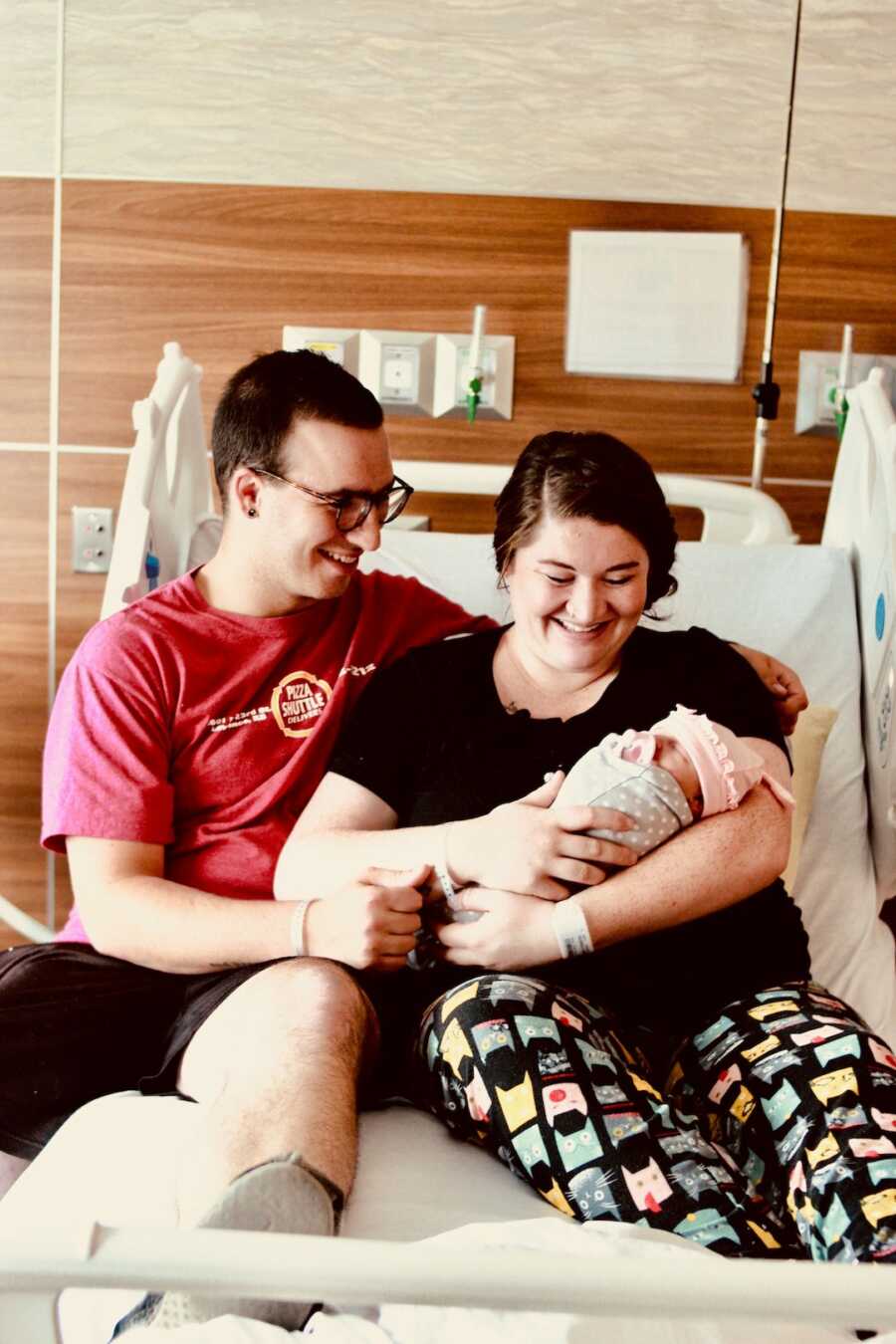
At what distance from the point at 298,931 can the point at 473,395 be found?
4.98ft

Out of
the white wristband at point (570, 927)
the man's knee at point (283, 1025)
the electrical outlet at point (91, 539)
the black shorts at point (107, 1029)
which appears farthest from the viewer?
the electrical outlet at point (91, 539)

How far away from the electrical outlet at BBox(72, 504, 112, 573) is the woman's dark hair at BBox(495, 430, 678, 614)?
1363mm

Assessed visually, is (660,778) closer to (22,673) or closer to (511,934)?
(511,934)

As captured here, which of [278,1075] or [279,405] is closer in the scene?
[278,1075]

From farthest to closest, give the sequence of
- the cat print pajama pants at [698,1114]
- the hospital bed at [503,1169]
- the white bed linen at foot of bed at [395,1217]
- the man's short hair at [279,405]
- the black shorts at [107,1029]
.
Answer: the man's short hair at [279,405], the black shorts at [107,1029], the cat print pajama pants at [698,1114], the white bed linen at foot of bed at [395,1217], the hospital bed at [503,1169]

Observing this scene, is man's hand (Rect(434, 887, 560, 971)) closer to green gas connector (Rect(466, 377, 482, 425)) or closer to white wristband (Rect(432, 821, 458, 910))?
white wristband (Rect(432, 821, 458, 910))

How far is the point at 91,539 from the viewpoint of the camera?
9.96 feet

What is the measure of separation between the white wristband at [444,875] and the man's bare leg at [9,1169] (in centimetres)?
67

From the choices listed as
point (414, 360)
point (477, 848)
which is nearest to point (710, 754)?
point (477, 848)

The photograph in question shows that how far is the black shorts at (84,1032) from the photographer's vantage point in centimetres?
171

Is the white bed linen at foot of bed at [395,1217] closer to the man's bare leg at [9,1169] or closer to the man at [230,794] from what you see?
the man at [230,794]

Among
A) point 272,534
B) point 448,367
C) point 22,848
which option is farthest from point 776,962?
point 22,848

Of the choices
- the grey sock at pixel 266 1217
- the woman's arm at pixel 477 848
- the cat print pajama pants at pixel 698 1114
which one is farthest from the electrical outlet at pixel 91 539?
the grey sock at pixel 266 1217

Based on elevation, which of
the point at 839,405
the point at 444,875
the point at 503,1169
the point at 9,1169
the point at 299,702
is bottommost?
the point at 9,1169
